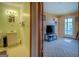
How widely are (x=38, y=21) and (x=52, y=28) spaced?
3953 mm

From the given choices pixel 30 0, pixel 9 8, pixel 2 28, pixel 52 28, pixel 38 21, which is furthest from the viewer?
pixel 52 28

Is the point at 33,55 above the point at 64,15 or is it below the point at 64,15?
below

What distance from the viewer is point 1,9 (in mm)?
3965

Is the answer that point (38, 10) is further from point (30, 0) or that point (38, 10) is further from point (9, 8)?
point (9, 8)

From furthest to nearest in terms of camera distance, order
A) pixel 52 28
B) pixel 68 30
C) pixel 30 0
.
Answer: pixel 52 28 < pixel 68 30 < pixel 30 0

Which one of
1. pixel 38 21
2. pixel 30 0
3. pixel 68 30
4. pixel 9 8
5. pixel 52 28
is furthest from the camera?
pixel 52 28

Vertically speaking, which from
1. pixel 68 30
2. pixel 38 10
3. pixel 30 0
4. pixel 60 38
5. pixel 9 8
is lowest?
pixel 60 38

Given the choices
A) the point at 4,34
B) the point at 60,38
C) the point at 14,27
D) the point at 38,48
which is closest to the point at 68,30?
the point at 60,38

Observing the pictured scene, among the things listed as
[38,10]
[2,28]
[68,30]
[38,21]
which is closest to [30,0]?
[38,10]

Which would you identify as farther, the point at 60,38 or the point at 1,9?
the point at 60,38

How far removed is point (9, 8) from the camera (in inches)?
167

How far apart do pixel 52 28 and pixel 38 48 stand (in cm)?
395

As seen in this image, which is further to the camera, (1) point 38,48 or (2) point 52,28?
(2) point 52,28

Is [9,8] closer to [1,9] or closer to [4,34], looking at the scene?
[1,9]
